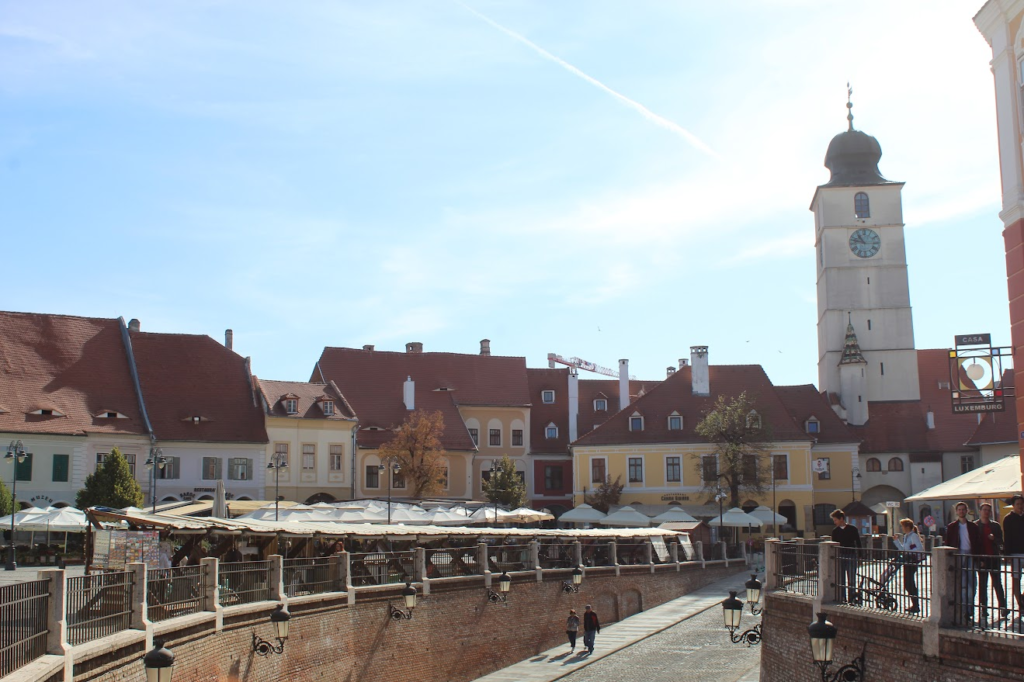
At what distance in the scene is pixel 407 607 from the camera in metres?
25.3

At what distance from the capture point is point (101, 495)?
42156 millimetres

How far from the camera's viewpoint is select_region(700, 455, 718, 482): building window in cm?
5844

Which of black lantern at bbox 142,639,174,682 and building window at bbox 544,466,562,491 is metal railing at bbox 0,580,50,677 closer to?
black lantern at bbox 142,639,174,682

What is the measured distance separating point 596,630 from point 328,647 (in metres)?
10.5

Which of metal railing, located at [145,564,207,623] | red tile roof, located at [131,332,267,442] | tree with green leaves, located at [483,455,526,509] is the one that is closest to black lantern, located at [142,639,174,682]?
metal railing, located at [145,564,207,623]

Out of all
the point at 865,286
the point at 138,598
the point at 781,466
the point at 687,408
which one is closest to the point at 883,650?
the point at 138,598

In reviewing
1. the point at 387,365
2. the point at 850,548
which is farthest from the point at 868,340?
the point at 850,548

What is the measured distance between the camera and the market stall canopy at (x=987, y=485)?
23.6 m

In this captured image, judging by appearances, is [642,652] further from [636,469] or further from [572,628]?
[636,469]

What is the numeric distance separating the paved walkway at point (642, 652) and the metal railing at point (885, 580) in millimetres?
10886

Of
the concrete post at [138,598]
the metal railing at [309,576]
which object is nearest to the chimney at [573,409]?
the metal railing at [309,576]

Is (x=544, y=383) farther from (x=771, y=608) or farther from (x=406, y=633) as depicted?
(x=771, y=608)

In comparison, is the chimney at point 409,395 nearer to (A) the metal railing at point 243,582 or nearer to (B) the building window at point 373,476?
(B) the building window at point 373,476

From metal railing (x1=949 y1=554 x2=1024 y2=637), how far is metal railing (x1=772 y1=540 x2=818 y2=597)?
4.14 m
